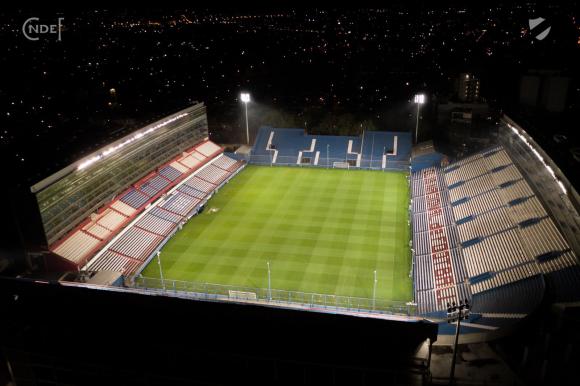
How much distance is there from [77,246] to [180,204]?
983 centimetres

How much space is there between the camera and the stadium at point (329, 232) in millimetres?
21156

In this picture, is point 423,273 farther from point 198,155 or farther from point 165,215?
point 198,155

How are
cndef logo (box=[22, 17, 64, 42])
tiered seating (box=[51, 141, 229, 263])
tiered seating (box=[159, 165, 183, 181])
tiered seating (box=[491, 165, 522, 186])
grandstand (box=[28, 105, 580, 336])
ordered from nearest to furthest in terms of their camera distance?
grandstand (box=[28, 105, 580, 336])
tiered seating (box=[51, 141, 229, 263])
tiered seating (box=[491, 165, 522, 186])
tiered seating (box=[159, 165, 183, 181])
cndef logo (box=[22, 17, 64, 42])

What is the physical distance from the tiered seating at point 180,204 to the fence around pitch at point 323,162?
35.9ft

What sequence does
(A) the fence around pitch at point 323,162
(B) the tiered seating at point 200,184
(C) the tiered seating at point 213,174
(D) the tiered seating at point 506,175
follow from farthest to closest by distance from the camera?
(A) the fence around pitch at point 323,162 < (C) the tiered seating at point 213,174 < (B) the tiered seating at point 200,184 < (D) the tiered seating at point 506,175

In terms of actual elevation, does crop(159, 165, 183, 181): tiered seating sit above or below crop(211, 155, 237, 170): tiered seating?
above

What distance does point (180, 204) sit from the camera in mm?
34812

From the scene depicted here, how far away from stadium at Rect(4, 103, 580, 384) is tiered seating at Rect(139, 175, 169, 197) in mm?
174

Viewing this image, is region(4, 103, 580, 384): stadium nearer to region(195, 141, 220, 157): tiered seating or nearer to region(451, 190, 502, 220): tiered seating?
region(451, 190, 502, 220): tiered seating

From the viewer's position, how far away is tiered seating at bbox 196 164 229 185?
39844 millimetres

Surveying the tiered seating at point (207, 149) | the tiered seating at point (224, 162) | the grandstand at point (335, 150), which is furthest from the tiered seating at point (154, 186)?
the grandstand at point (335, 150)

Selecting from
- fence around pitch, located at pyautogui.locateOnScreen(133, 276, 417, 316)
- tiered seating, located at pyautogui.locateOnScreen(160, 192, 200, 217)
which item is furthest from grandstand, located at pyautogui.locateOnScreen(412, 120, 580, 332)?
tiered seating, located at pyautogui.locateOnScreen(160, 192, 200, 217)

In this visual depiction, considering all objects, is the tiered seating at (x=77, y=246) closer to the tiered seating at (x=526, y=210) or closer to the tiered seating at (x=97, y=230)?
the tiered seating at (x=97, y=230)

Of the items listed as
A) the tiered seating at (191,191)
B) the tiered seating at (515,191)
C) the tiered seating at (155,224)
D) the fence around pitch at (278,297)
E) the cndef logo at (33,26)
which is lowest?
the fence around pitch at (278,297)
